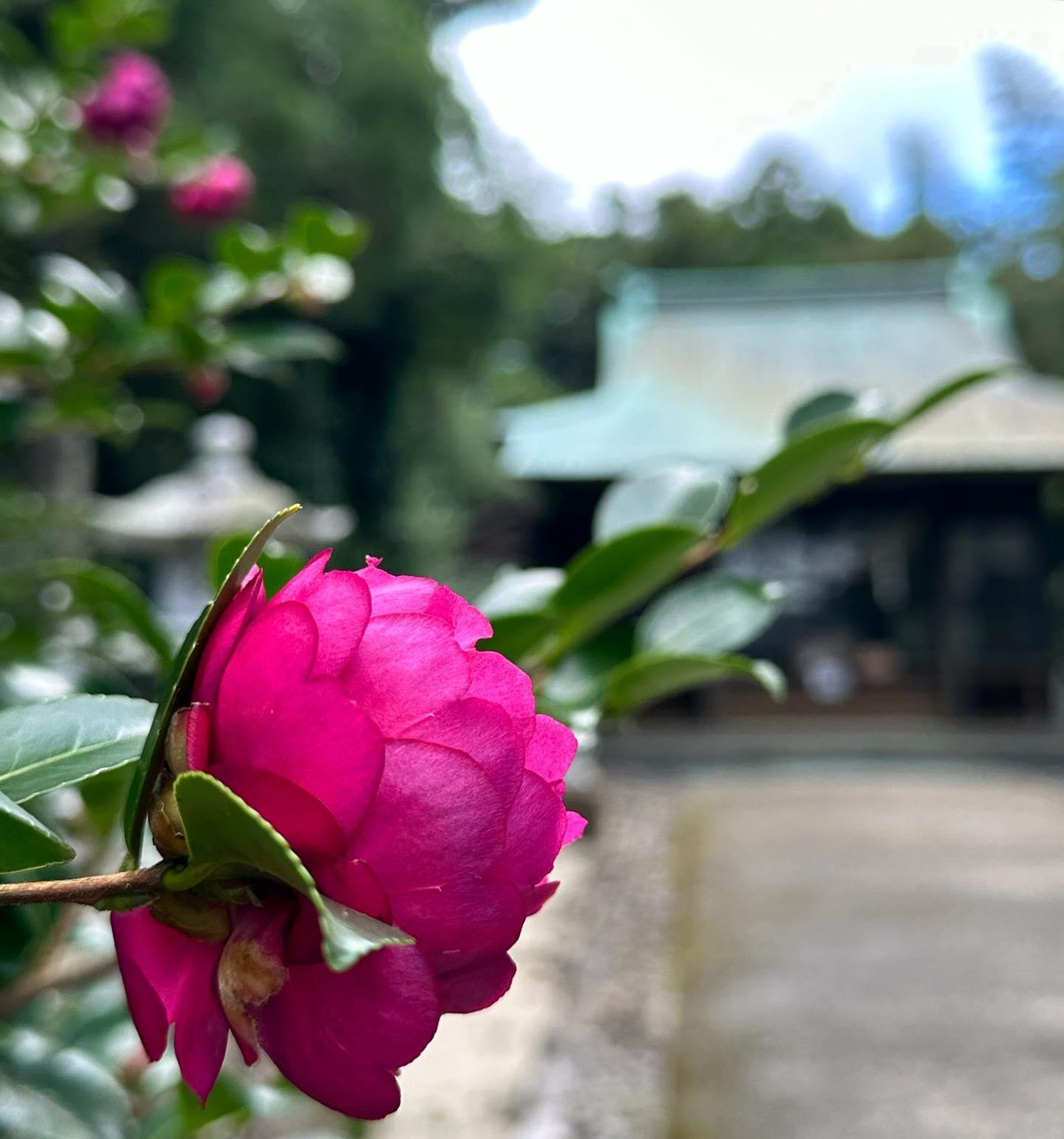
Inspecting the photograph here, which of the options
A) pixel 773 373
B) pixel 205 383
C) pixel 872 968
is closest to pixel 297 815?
pixel 205 383

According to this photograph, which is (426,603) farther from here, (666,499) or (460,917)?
(666,499)

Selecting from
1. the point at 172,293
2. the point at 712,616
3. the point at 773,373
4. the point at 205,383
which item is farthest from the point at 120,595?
the point at 773,373

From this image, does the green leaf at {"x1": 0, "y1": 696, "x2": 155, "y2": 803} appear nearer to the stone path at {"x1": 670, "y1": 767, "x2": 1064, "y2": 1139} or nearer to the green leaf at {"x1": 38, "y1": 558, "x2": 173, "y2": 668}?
the green leaf at {"x1": 38, "y1": 558, "x2": 173, "y2": 668}

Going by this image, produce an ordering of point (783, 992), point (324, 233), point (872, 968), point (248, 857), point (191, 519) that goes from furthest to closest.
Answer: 1. point (191, 519)
2. point (872, 968)
3. point (783, 992)
4. point (324, 233)
5. point (248, 857)

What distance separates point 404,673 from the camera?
0.61ft

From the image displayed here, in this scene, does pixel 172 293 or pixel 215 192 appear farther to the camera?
pixel 215 192

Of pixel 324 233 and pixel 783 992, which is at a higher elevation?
pixel 324 233

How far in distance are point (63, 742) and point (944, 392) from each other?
343mm

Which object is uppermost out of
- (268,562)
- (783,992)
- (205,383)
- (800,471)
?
(205,383)

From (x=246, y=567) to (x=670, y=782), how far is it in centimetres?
539

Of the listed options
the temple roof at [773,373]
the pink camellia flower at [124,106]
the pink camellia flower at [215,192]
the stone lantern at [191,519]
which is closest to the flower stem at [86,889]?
the pink camellia flower at [124,106]

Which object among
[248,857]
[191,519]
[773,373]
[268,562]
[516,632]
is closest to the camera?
[248,857]

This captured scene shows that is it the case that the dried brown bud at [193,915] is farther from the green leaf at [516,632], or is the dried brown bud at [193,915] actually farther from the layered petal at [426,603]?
the green leaf at [516,632]

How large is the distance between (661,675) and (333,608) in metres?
0.25
